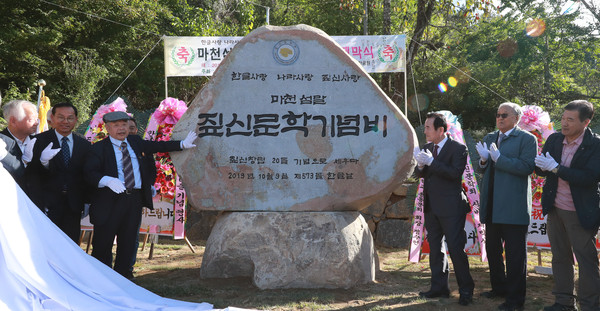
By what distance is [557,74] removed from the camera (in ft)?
53.8

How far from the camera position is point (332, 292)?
438cm

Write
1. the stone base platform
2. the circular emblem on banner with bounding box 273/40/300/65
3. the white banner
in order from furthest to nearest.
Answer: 1. the white banner
2. the circular emblem on banner with bounding box 273/40/300/65
3. the stone base platform

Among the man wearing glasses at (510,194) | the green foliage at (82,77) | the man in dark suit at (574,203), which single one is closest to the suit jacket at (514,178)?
the man wearing glasses at (510,194)

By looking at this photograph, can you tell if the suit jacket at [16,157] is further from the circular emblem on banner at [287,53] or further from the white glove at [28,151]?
the circular emblem on banner at [287,53]

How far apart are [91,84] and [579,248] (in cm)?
1303

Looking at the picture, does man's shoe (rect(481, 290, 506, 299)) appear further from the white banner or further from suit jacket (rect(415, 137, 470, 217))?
the white banner

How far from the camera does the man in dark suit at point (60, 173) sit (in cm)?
416

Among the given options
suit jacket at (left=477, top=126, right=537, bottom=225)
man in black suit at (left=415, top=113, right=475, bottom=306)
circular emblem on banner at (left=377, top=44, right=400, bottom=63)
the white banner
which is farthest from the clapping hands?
circular emblem on banner at (left=377, top=44, right=400, bottom=63)

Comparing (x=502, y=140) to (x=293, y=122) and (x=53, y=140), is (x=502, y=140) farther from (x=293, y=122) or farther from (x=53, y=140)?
(x=53, y=140)

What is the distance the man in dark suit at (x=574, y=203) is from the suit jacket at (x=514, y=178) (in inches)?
5.5

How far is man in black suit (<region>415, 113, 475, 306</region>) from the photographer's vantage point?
4.02 metres

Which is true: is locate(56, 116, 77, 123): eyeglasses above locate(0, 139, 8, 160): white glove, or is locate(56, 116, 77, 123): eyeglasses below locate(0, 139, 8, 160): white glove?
above

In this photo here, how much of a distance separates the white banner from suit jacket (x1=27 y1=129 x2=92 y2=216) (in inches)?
171

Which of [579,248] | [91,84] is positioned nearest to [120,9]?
[91,84]
